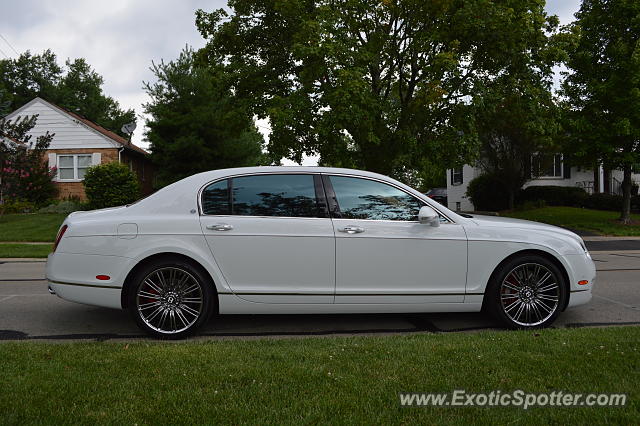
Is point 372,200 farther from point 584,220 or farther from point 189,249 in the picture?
point 584,220

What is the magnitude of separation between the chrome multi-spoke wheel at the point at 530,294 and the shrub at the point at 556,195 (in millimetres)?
24169

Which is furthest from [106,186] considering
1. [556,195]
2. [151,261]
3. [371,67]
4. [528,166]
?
[556,195]

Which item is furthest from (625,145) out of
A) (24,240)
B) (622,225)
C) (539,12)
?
(24,240)

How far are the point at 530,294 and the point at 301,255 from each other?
7.71ft

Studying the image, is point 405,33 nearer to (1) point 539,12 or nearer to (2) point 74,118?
(1) point 539,12

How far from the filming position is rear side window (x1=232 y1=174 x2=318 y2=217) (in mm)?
4793

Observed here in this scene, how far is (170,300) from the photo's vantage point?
465 centimetres

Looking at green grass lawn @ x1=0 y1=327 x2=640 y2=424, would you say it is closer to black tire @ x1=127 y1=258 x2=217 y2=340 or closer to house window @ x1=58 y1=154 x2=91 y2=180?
black tire @ x1=127 y1=258 x2=217 y2=340

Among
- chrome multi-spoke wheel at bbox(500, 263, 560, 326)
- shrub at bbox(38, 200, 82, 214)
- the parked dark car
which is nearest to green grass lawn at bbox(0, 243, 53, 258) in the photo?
shrub at bbox(38, 200, 82, 214)

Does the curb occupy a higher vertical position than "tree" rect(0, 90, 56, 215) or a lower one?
lower

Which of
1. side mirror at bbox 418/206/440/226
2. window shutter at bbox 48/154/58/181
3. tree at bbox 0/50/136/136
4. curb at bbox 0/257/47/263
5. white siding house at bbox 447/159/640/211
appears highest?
tree at bbox 0/50/136/136

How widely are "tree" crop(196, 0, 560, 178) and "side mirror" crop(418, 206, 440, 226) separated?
9816 mm

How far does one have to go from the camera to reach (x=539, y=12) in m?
16.1

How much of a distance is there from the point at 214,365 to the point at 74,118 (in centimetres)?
2720
